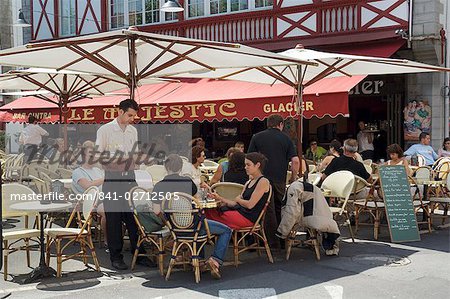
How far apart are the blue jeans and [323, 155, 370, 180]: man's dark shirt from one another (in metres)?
2.84

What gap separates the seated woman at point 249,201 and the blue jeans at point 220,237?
1.23 ft

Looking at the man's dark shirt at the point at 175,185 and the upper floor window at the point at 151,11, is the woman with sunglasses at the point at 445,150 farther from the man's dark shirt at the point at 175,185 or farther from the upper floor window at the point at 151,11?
the upper floor window at the point at 151,11

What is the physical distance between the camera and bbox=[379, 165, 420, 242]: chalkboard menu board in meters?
8.16

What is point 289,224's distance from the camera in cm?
715

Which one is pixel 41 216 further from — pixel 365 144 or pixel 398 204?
pixel 365 144

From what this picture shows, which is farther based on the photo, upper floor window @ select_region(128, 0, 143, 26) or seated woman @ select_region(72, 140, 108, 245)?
upper floor window @ select_region(128, 0, 143, 26)

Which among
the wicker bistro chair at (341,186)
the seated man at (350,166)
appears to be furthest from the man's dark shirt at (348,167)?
the wicker bistro chair at (341,186)

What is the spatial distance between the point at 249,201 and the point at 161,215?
102 centimetres

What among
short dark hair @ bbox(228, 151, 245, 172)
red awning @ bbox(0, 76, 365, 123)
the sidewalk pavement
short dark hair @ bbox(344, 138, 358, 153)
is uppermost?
red awning @ bbox(0, 76, 365, 123)

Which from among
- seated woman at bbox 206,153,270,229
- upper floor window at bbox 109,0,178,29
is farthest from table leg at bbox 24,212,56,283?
upper floor window at bbox 109,0,178,29

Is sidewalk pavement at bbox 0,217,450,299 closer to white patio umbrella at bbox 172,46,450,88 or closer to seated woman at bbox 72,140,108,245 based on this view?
seated woman at bbox 72,140,108,245

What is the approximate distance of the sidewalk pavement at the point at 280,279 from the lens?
5.71 metres

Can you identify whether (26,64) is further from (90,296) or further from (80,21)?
(80,21)

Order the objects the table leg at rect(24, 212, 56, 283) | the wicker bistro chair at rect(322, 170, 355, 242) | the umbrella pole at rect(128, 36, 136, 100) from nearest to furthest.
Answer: the table leg at rect(24, 212, 56, 283) → the umbrella pole at rect(128, 36, 136, 100) → the wicker bistro chair at rect(322, 170, 355, 242)
